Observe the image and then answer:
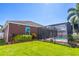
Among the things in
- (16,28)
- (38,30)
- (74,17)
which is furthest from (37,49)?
(74,17)

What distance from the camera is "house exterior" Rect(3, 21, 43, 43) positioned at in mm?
3131

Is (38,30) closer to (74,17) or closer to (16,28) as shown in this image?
(16,28)

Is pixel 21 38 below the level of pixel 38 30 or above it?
below

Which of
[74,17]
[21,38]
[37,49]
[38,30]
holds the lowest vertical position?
[37,49]

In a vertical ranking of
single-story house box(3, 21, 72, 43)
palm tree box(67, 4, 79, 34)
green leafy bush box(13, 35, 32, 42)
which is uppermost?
palm tree box(67, 4, 79, 34)

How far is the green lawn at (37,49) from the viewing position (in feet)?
10.0

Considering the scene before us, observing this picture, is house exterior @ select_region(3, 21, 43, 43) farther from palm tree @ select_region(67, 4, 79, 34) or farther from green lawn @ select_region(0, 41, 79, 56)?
palm tree @ select_region(67, 4, 79, 34)

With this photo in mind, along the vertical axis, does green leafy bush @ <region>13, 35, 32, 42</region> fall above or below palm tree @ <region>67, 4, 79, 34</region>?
below

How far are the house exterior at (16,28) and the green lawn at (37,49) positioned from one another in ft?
0.44

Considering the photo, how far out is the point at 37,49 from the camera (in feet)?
10.1

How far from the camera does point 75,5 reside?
308 centimetres

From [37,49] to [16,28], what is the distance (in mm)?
381

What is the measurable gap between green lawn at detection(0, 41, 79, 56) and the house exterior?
0.44 feet

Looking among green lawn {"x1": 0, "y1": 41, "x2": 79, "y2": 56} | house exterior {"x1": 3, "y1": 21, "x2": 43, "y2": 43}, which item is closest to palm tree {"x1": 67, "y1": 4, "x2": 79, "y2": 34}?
green lawn {"x1": 0, "y1": 41, "x2": 79, "y2": 56}
